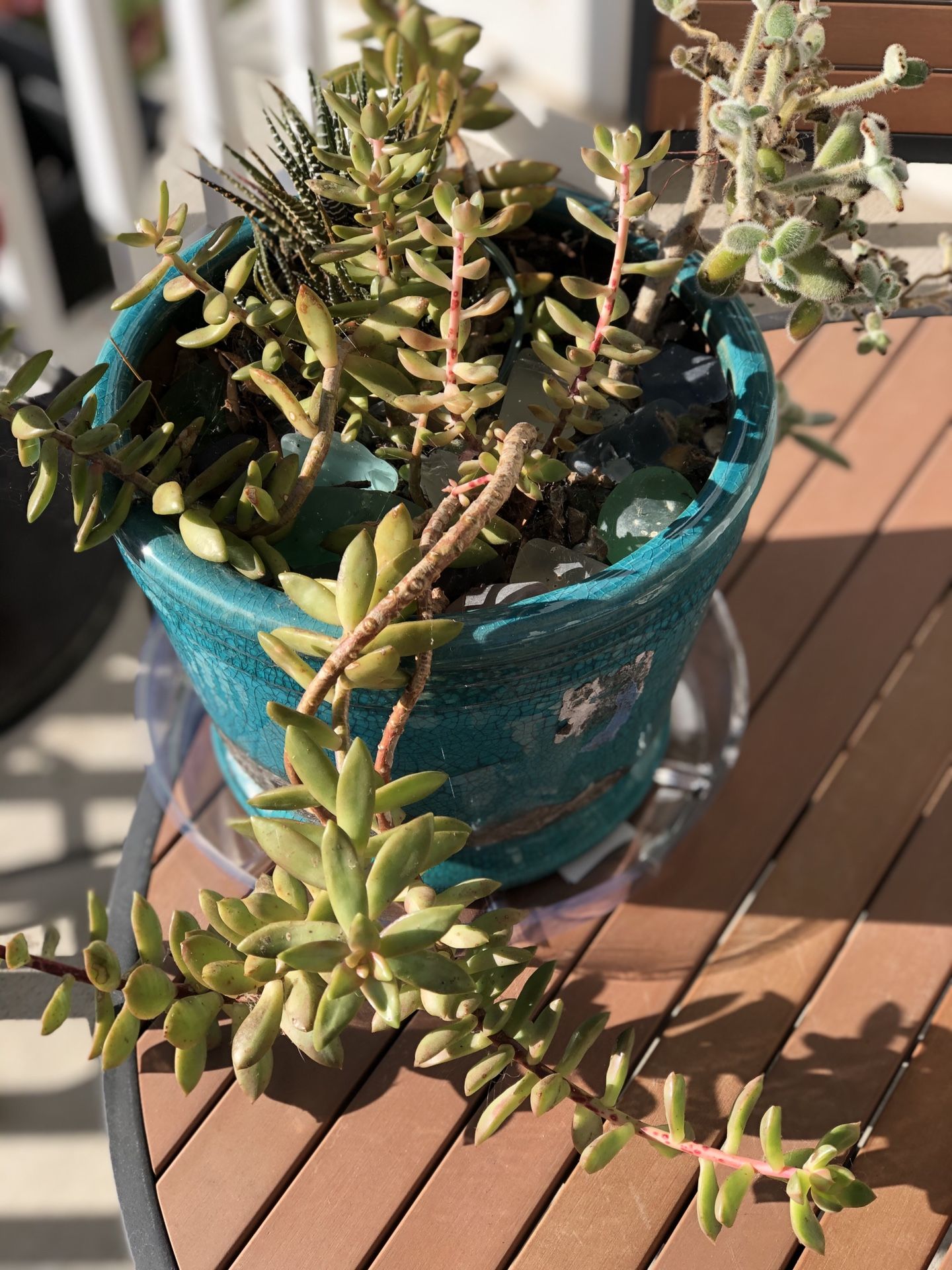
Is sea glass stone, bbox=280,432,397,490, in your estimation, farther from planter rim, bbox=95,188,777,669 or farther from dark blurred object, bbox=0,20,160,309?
dark blurred object, bbox=0,20,160,309

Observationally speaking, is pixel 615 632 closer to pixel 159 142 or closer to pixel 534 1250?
pixel 534 1250

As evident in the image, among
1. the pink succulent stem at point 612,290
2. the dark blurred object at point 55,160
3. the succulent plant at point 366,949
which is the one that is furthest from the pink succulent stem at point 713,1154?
the dark blurred object at point 55,160

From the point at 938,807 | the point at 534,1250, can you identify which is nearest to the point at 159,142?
the point at 938,807

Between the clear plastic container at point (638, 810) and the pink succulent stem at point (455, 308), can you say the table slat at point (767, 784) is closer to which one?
Answer: the clear plastic container at point (638, 810)

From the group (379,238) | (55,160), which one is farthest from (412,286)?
(55,160)

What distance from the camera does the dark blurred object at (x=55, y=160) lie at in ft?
6.57

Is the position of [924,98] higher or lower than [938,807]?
higher

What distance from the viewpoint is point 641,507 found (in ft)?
2.18

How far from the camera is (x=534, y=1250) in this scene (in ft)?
2.30

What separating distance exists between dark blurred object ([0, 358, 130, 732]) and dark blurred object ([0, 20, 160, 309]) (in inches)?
37.4

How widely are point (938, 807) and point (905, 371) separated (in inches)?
17.4

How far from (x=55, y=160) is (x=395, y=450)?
176cm

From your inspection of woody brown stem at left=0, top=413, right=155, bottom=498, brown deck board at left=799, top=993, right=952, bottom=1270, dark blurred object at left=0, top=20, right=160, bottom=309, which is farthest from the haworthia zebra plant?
dark blurred object at left=0, top=20, right=160, bottom=309

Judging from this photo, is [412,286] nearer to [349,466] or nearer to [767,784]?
[349,466]
